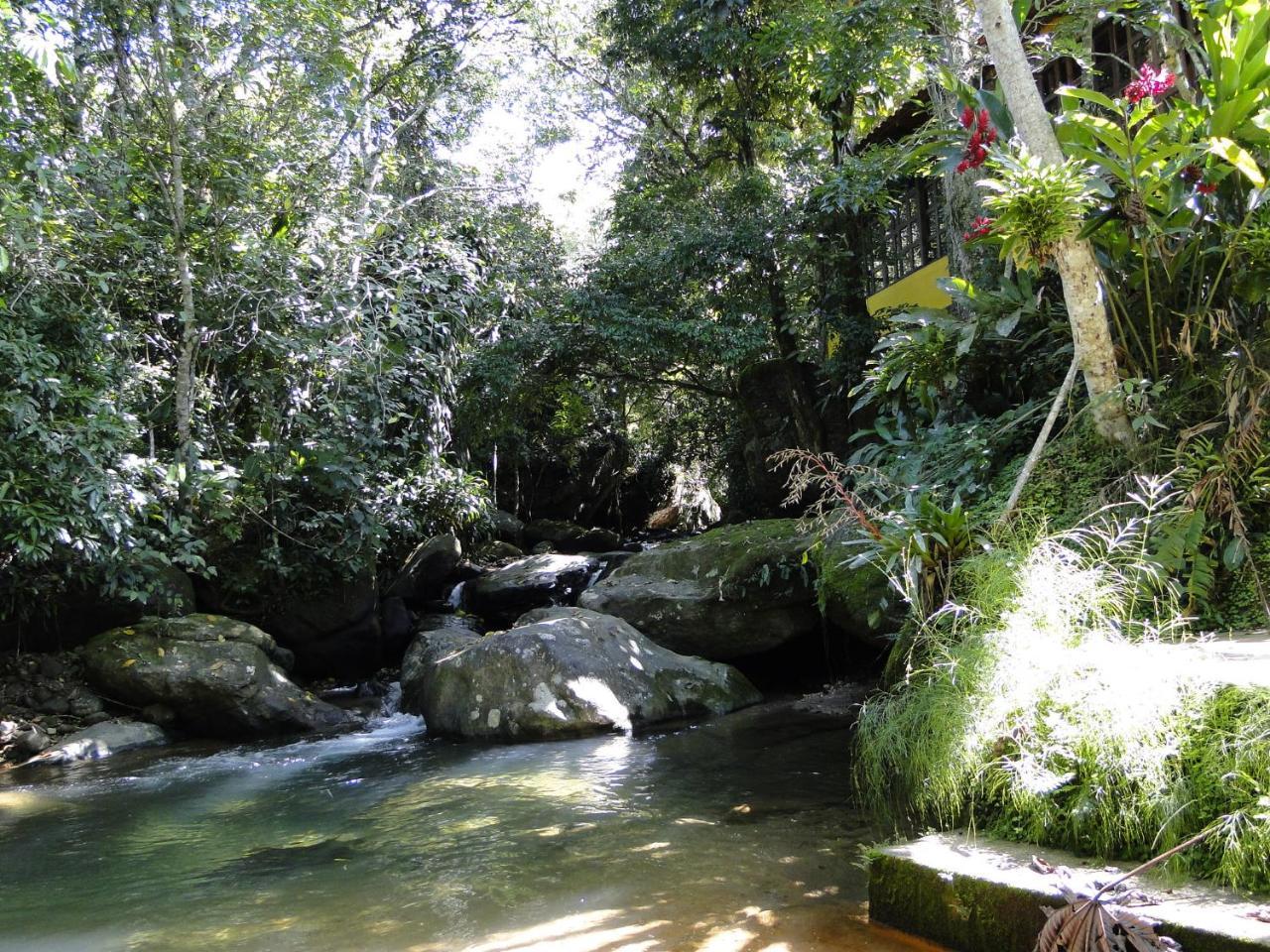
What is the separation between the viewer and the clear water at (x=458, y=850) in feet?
12.1

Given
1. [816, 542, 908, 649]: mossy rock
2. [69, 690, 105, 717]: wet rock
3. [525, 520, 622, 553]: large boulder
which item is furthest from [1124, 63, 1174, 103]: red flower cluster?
[525, 520, 622, 553]: large boulder

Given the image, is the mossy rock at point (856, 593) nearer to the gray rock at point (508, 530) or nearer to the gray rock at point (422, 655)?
the gray rock at point (422, 655)

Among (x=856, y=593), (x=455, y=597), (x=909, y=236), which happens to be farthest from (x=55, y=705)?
(x=909, y=236)

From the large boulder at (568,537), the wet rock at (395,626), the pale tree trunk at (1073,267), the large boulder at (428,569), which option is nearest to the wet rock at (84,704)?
the wet rock at (395,626)

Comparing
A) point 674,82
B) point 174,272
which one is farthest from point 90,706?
point 674,82

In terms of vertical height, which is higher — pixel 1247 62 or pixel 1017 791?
pixel 1247 62

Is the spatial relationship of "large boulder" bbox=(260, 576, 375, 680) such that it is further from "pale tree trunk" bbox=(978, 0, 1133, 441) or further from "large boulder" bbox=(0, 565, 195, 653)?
"pale tree trunk" bbox=(978, 0, 1133, 441)

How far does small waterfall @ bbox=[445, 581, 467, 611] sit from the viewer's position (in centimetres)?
1334

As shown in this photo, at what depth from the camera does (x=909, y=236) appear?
12883 millimetres

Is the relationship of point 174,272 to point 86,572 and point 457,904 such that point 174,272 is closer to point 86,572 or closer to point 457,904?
point 86,572

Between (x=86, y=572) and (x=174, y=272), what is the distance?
3.15 m

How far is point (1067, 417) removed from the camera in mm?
6090

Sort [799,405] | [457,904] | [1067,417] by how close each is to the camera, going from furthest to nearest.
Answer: [799,405]
[1067,417]
[457,904]

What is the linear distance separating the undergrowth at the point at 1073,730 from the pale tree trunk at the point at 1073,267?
1121mm
